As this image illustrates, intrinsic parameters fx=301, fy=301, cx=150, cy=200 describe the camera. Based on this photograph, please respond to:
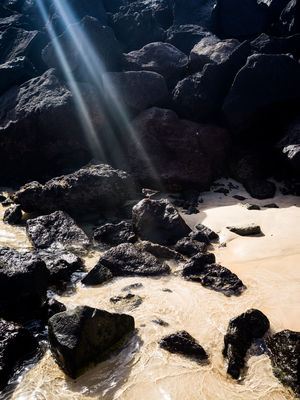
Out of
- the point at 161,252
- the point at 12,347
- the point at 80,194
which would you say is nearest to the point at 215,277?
the point at 161,252

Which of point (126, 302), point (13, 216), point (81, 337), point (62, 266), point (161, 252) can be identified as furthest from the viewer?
point (13, 216)

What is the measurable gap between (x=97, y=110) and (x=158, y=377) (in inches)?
540

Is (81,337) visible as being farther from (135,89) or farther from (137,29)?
(137,29)

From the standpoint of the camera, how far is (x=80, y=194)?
11.8m

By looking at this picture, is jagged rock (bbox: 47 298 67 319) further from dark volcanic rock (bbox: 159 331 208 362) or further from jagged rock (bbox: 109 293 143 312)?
dark volcanic rock (bbox: 159 331 208 362)

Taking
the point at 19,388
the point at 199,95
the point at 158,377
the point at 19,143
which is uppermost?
the point at 19,143

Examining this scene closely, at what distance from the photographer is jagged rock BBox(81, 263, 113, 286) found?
24.1 ft

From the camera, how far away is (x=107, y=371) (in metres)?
4.65

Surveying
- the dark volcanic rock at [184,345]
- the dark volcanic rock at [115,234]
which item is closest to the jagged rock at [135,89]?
the dark volcanic rock at [115,234]

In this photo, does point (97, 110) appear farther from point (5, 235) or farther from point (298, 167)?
point (298, 167)

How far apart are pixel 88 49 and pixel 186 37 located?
8.43 m

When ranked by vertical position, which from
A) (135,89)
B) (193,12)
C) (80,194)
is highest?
(193,12)

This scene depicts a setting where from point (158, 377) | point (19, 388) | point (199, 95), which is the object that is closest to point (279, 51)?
point (199, 95)

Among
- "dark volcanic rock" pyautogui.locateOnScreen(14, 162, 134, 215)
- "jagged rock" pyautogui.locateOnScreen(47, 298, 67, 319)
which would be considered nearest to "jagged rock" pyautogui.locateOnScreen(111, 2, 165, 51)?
"dark volcanic rock" pyautogui.locateOnScreen(14, 162, 134, 215)
